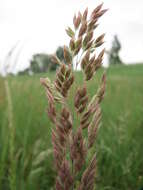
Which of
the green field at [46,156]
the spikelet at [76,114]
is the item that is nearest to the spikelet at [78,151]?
the spikelet at [76,114]

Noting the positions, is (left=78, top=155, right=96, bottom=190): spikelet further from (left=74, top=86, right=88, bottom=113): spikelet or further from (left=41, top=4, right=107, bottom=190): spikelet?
(left=74, top=86, right=88, bottom=113): spikelet

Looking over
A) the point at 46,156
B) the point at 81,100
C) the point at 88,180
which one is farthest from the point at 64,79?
the point at 46,156

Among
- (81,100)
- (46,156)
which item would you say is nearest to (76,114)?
(81,100)

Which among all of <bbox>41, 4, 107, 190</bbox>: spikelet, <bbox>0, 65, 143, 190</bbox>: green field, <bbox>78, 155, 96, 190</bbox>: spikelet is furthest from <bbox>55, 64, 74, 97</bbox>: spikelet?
<bbox>0, 65, 143, 190</bbox>: green field

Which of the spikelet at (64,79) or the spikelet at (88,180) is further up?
the spikelet at (64,79)

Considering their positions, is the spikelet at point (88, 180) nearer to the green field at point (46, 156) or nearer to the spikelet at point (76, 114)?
the spikelet at point (76, 114)

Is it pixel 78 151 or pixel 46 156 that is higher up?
pixel 78 151

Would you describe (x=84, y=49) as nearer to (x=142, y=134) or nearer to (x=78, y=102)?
(x=78, y=102)

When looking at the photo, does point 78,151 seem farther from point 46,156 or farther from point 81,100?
point 46,156

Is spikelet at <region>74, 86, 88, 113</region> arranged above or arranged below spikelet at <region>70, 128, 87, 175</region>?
above

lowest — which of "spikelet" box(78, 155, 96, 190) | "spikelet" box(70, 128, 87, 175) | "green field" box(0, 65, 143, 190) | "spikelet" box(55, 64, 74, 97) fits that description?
"green field" box(0, 65, 143, 190)

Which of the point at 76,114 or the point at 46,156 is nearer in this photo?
the point at 76,114

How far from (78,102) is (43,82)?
11cm

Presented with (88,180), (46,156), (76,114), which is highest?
Answer: (76,114)
